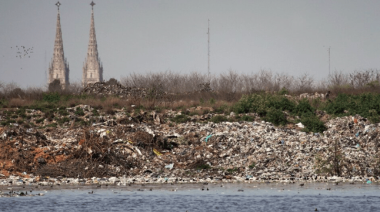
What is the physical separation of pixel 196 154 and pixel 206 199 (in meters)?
7.05

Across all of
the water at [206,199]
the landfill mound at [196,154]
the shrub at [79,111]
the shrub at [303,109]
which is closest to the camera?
the water at [206,199]

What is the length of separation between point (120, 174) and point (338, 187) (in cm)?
738

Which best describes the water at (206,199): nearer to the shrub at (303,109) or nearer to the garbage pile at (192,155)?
the garbage pile at (192,155)

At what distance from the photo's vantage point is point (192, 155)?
21.0m

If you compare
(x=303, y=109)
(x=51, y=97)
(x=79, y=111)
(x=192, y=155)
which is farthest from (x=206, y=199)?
(x=51, y=97)

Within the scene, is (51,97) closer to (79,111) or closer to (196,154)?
(79,111)

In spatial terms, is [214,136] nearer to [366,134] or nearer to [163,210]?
[366,134]

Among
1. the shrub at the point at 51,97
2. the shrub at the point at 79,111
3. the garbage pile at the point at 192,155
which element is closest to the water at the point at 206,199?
the garbage pile at the point at 192,155

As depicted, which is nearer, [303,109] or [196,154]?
[196,154]

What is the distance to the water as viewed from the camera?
12.7m

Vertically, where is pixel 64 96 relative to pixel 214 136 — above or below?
above

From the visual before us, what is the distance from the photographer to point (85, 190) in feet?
51.3

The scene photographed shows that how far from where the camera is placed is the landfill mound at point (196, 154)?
62.3 feet

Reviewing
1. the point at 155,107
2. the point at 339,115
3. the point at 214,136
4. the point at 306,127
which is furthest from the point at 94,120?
the point at 339,115
